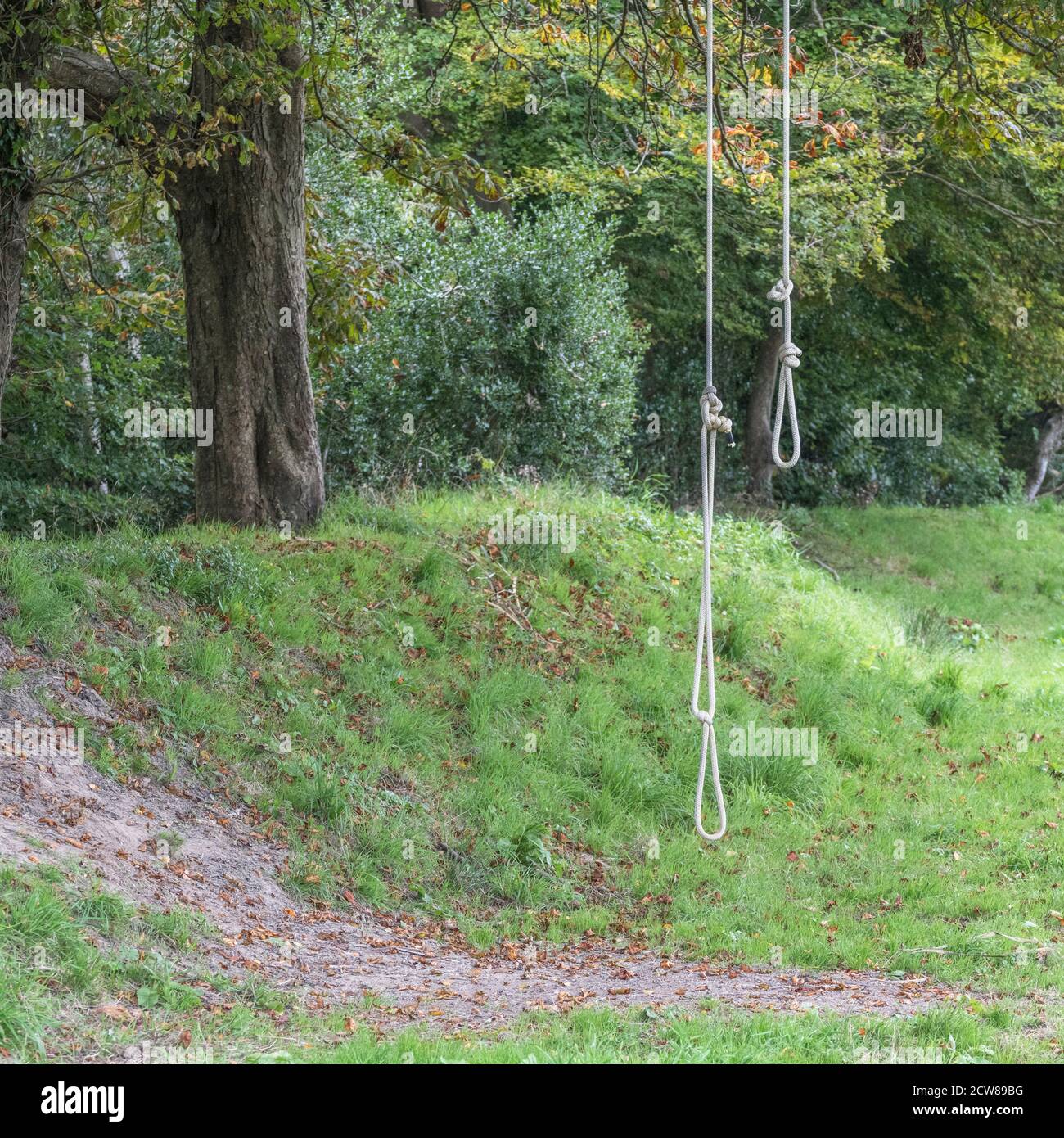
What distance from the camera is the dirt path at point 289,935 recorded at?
6.03 meters

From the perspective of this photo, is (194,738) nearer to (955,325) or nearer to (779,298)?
(779,298)

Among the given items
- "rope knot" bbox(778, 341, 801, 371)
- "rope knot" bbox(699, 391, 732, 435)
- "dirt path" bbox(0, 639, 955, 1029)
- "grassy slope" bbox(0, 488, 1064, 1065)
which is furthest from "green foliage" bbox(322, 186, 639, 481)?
"rope knot" bbox(778, 341, 801, 371)

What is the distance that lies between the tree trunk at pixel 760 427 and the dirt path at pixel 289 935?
592 inches

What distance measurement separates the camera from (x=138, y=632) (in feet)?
27.3

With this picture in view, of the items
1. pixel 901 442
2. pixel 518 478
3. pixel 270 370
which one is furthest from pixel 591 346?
pixel 901 442

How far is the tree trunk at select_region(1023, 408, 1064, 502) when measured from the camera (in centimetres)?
2803

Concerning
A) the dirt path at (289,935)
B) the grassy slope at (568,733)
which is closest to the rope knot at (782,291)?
the dirt path at (289,935)

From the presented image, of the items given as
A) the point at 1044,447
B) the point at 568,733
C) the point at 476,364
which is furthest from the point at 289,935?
the point at 1044,447

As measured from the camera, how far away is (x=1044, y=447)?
1105 inches

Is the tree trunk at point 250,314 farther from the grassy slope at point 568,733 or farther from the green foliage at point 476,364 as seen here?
the green foliage at point 476,364

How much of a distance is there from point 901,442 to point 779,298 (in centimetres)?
1992

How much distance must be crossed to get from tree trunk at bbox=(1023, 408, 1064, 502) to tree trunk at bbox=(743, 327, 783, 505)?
909cm
